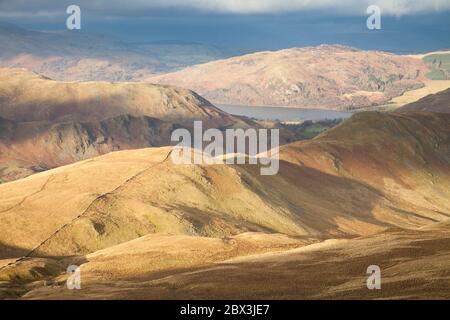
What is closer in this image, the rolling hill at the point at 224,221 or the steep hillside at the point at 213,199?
the rolling hill at the point at 224,221

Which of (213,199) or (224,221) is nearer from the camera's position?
(224,221)

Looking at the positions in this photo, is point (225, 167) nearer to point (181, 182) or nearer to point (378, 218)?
point (181, 182)

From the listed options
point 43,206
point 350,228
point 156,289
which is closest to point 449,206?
point 350,228

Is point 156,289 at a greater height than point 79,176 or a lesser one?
lesser

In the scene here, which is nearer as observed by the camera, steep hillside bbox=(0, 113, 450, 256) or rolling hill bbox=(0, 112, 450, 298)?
rolling hill bbox=(0, 112, 450, 298)

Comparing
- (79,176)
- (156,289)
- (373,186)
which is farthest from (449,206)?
(156,289)

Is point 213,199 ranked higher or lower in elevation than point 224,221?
higher
